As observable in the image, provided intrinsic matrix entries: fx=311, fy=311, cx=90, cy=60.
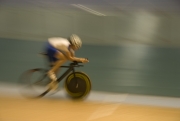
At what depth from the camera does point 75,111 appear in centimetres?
377

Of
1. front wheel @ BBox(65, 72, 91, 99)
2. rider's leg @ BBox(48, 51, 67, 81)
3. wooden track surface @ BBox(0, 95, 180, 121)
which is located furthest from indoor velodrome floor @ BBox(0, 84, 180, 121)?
rider's leg @ BBox(48, 51, 67, 81)

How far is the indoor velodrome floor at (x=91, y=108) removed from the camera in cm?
352

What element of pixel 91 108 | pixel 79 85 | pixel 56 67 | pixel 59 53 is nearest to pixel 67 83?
pixel 79 85

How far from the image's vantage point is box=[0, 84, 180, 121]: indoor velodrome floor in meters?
3.52

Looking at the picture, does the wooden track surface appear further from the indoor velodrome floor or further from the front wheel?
the front wheel

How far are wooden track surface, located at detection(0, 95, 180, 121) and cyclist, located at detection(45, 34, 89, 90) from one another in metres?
0.37

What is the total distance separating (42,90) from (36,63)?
1608 millimetres

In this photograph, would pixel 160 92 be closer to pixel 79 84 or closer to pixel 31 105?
pixel 79 84

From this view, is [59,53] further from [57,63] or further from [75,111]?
[75,111]

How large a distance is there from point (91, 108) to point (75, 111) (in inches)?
9.3

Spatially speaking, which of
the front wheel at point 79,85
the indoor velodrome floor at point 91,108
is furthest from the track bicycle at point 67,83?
the indoor velodrome floor at point 91,108

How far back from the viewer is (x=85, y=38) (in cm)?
757

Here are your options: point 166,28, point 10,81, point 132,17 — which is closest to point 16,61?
point 10,81

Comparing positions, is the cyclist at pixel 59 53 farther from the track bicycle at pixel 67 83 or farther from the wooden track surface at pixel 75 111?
the wooden track surface at pixel 75 111
